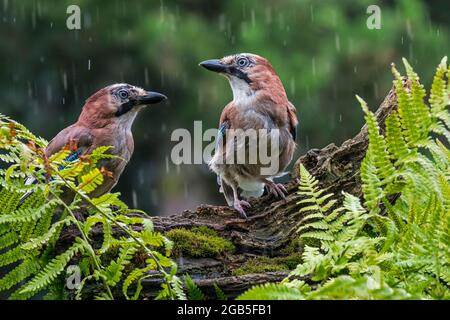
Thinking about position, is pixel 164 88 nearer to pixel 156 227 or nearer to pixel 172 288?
pixel 156 227

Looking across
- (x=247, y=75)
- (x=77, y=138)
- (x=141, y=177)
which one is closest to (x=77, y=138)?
(x=77, y=138)

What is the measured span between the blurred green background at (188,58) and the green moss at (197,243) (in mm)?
5181

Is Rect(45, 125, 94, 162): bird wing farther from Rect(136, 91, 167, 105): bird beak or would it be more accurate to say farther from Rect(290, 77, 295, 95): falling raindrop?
Rect(290, 77, 295, 95): falling raindrop

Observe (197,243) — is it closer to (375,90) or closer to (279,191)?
(279,191)

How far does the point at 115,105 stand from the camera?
18.5 ft

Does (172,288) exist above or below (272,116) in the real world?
below

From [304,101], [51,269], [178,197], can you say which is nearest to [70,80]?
[178,197]

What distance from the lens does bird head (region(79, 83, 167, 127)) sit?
5.57 m

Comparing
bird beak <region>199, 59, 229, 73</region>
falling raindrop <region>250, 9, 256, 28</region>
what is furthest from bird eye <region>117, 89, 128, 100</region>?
falling raindrop <region>250, 9, 256, 28</region>

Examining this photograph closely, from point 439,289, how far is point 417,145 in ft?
1.12

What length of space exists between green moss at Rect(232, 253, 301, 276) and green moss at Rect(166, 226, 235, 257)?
0.52ft

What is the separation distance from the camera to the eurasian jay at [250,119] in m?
5.34

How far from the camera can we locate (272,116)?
5.39 meters

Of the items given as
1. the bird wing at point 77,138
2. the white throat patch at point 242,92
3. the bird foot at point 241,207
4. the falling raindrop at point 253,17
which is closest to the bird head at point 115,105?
the bird wing at point 77,138
